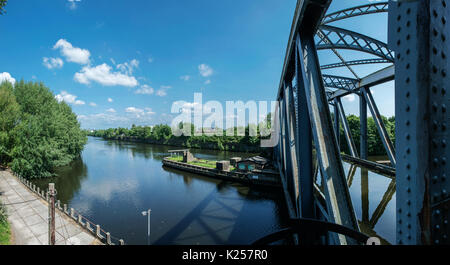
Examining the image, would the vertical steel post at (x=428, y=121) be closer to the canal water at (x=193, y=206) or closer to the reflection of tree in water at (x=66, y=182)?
the canal water at (x=193, y=206)

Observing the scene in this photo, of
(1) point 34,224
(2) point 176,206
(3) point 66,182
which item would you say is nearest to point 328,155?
(2) point 176,206

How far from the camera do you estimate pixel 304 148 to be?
4.47 metres

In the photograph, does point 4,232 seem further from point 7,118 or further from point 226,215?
point 7,118

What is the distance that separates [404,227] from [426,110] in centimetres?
84

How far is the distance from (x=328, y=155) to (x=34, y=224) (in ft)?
49.8

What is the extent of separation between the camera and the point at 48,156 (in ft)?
68.5

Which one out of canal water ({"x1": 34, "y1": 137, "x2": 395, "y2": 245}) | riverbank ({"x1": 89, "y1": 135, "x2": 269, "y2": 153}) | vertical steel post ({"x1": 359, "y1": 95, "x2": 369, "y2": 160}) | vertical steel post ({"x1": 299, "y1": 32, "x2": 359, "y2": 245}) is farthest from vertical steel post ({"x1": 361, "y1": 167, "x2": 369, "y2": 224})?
riverbank ({"x1": 89, "y1": 135, "x2": 269, "y2": 153})

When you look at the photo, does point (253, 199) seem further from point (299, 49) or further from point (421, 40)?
point (421, 40)

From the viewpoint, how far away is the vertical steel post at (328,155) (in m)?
2.49

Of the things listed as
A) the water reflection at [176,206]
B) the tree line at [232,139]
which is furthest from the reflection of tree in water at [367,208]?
the tree line at [232,139]

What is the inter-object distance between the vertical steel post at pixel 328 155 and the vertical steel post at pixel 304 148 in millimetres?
732

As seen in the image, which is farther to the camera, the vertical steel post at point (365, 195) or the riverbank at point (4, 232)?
the riverbank at point (4, 232)

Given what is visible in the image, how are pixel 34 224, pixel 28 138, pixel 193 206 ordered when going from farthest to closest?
pixel 28 138 → pixel 193 206 → pixel 34 224
